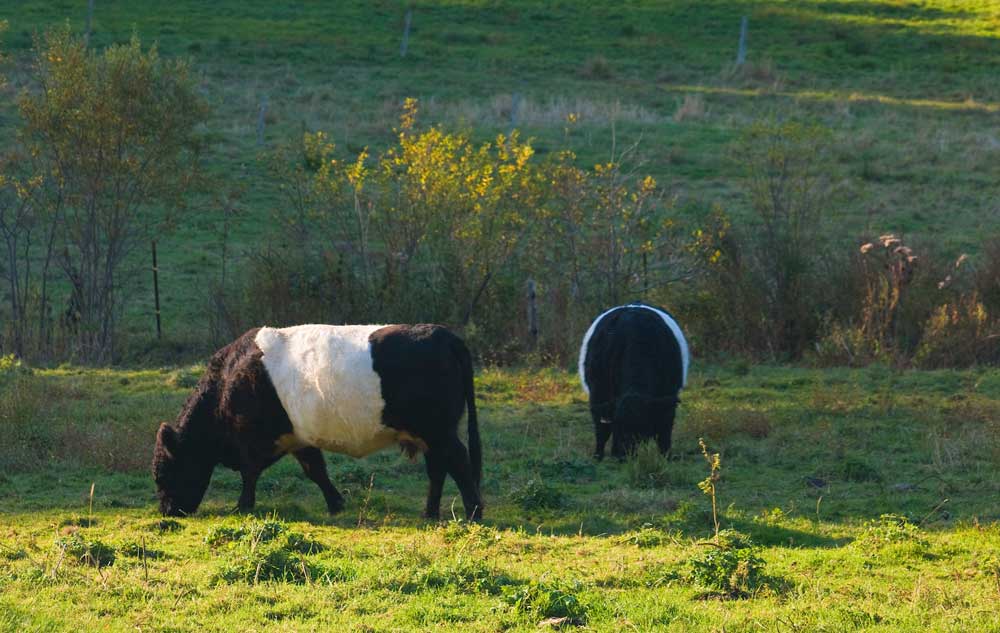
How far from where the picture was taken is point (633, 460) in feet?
38.6

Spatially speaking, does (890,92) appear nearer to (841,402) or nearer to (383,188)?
(383,188)

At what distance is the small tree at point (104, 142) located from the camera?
20141mm

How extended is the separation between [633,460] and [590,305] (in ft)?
26.9

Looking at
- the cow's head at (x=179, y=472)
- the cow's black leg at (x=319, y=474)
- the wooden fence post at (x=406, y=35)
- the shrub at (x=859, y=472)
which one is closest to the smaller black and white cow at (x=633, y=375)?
the shrub at (x=859, y=472)

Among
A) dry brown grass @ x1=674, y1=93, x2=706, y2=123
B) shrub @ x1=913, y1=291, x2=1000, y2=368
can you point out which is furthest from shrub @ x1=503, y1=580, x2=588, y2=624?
dry brown grass @ x1=674, y1=93, x2=706, y2=123

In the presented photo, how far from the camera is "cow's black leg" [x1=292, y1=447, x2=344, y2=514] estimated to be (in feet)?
34.6

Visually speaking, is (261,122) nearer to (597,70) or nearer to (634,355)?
(597,70)

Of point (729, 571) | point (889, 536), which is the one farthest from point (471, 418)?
point (889, 536)

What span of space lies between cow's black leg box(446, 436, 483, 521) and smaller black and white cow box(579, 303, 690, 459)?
107 inches

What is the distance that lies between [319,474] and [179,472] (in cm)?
119

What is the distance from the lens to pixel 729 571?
775cm

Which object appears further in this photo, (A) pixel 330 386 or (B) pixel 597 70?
(B) pixel 597 70

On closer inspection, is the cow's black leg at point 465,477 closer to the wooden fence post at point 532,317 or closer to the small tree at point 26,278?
the wooden fence post at point 532,317

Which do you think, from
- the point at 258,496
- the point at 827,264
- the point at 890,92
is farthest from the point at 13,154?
the point at 890,92
